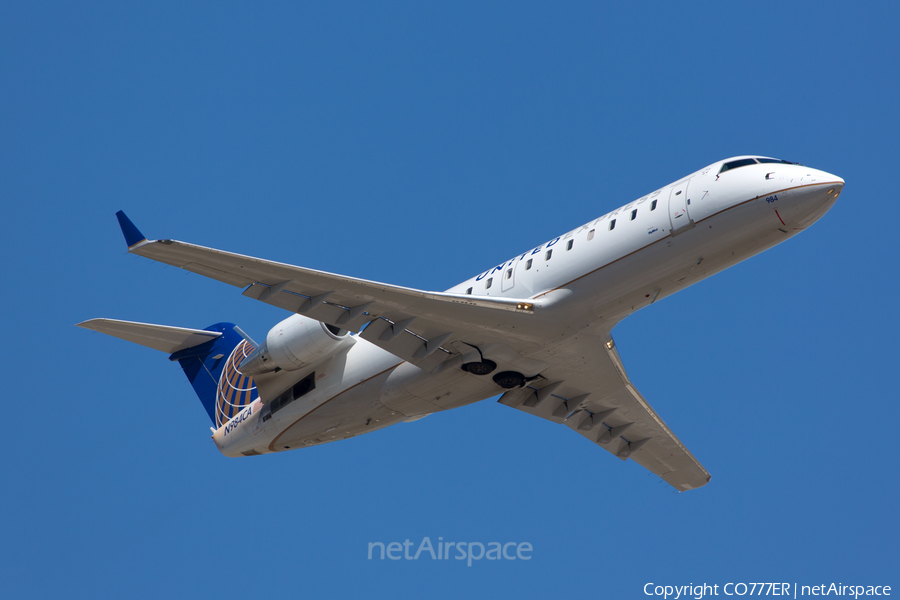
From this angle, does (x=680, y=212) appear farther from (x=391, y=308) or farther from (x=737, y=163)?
(x=391, y=308)

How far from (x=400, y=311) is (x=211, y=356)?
9.43 meters

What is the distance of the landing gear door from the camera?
1683 centimetres

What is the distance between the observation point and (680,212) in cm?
1689

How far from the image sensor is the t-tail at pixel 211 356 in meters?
23.0

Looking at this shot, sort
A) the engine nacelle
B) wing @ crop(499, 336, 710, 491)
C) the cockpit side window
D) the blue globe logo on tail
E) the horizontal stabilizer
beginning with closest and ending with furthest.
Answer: the cockpit side window, wing @ crop(499, 336, 710, 491), the engine nacelle, the horizontal stabilizer, the blue globe logo on tail

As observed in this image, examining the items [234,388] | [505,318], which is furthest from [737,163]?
[234,388]

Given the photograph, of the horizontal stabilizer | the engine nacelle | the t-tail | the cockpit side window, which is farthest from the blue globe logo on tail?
the cockpit side window

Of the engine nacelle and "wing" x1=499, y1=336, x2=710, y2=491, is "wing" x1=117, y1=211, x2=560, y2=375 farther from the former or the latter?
the engine nacelle

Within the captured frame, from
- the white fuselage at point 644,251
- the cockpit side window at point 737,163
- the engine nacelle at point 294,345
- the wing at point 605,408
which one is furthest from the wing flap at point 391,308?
the cockpit side window at point 737,163

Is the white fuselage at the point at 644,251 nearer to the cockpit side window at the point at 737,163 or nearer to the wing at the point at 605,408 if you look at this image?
the cockpit side window at the point at 737,163

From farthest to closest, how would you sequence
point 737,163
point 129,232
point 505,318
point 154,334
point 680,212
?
point 154,334 < point 505,318 < point 737,163 < point 680,212 < point 129,232

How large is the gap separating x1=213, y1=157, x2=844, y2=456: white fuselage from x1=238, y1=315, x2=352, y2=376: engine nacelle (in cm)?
147

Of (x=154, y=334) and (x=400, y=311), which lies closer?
(x=400, y=311)

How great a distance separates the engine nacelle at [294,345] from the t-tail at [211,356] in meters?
2.86
